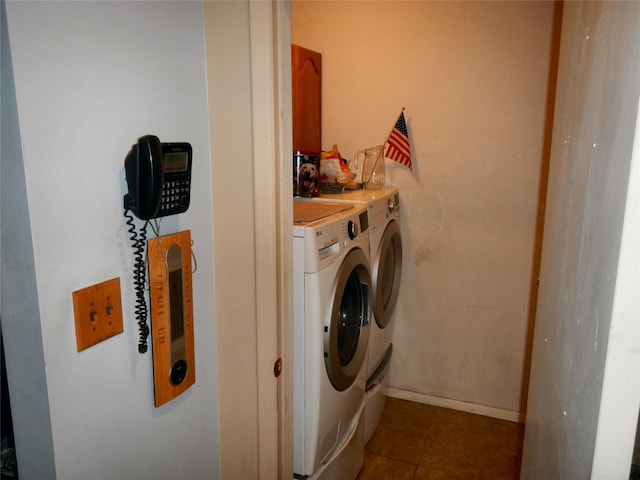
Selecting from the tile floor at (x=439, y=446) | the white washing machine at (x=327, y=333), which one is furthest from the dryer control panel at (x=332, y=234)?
the tile floor at (x=439, y=446)

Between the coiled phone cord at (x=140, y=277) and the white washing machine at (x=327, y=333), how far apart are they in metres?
0.59

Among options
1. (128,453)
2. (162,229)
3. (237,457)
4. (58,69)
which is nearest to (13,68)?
(58,69)

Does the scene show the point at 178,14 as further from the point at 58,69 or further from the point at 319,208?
the point at 319,208

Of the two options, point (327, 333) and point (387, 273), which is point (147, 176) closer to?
point (327, 333)

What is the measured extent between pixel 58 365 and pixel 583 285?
839 millimetres

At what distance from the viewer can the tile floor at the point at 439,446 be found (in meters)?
2.14

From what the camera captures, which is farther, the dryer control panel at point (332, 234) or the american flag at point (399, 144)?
the american flag at point (399, 144)

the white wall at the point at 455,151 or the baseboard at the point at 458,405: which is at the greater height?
the white wall at the point at 455,151

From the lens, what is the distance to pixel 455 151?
7.97 feet

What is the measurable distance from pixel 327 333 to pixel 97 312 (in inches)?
32.5

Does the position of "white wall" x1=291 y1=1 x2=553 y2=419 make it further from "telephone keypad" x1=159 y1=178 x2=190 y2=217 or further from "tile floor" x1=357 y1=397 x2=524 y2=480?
"telephone keypad" x1=159 y1=178 x2=190 y2=217

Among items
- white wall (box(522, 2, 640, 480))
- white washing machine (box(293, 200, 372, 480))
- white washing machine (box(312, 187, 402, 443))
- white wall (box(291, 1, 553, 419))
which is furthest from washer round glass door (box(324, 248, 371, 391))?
white wall (box(291, 1, 553, 419))

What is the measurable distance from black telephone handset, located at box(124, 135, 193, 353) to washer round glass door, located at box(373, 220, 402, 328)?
1231mm

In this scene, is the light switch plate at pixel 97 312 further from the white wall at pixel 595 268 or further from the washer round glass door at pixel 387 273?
the washer round glass door at pixel 387 273
